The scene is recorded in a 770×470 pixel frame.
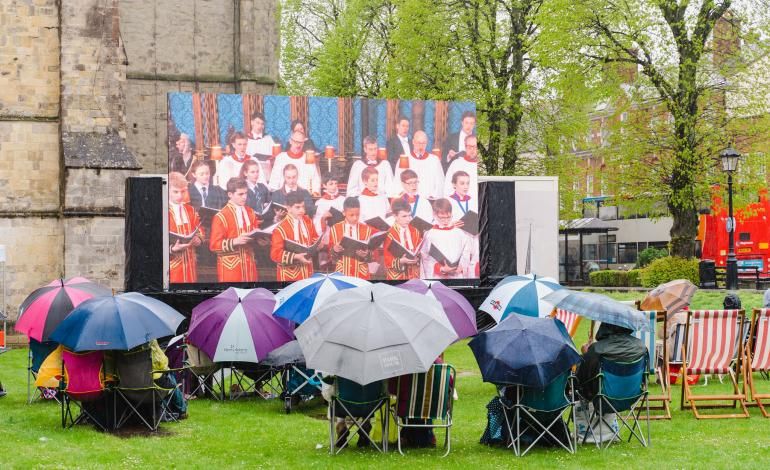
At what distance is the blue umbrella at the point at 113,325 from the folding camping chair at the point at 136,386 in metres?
0.36

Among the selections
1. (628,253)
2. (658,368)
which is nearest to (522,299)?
(658,368)

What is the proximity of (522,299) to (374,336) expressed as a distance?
475cm

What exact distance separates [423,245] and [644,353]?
11.0 meters

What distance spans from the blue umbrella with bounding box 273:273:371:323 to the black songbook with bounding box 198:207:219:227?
6.62 metres

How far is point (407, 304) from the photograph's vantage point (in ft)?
30.3

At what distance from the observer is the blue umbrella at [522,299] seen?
43.6ft

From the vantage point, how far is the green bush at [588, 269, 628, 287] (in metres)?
37.2

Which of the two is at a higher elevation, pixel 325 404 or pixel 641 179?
pixel 641 179

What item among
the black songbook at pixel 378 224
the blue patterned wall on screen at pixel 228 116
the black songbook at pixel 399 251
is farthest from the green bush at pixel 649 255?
the blue patterned wall on screen at pixel 228 116

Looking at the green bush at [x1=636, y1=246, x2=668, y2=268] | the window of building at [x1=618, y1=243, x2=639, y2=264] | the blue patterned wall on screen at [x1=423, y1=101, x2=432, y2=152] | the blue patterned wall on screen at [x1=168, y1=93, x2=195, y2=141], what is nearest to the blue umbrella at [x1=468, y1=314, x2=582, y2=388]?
the blue patterned wall on screen at [x1=168, y1=93, x2=195, y2=141]

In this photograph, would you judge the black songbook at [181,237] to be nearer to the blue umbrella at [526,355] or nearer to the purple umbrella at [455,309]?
the purple umbrella at [455,309]

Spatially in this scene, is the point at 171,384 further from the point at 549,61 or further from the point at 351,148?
the point at 549,61

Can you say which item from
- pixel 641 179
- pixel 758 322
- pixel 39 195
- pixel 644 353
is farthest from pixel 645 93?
pixel 644 353

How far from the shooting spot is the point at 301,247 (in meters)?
20.1
